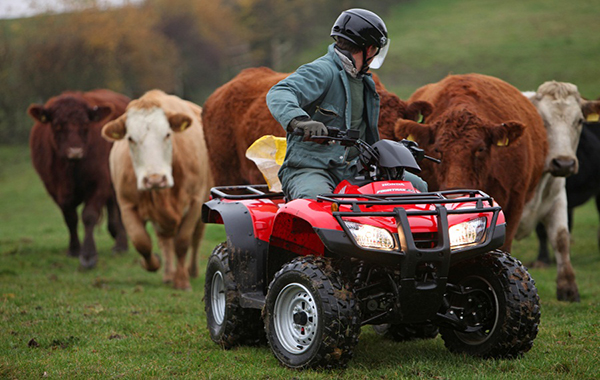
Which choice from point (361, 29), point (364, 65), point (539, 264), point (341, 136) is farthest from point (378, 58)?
point (539, 264)

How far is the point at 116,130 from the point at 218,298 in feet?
14.2

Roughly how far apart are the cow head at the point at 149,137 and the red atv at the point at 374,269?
386 cm

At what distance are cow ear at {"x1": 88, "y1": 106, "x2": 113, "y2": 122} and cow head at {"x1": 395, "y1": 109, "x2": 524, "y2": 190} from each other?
20.1 ft

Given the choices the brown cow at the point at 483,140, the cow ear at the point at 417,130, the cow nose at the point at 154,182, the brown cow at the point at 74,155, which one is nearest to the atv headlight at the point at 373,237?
the brown cow at the point at 483,140

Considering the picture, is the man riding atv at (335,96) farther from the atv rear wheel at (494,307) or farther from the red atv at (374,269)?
the atv rear wheel at (494,307)

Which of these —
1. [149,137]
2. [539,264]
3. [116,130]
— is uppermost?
[116,130]

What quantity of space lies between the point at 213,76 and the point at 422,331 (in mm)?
37134

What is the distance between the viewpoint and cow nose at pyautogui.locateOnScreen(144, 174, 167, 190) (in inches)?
341

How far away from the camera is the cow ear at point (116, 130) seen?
29.8 feet

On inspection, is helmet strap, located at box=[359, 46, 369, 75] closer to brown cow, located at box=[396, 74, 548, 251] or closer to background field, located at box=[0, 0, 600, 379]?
brown cow, located at box=[396, 74, 548, 251]

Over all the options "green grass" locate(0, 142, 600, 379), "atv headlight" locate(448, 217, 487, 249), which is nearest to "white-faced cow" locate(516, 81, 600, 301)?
"green grass" locate(0, 142, 600, 379)

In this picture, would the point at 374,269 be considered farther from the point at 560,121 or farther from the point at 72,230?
the point at 72,230

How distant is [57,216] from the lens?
1941 cm

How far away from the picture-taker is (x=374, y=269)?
437cm
